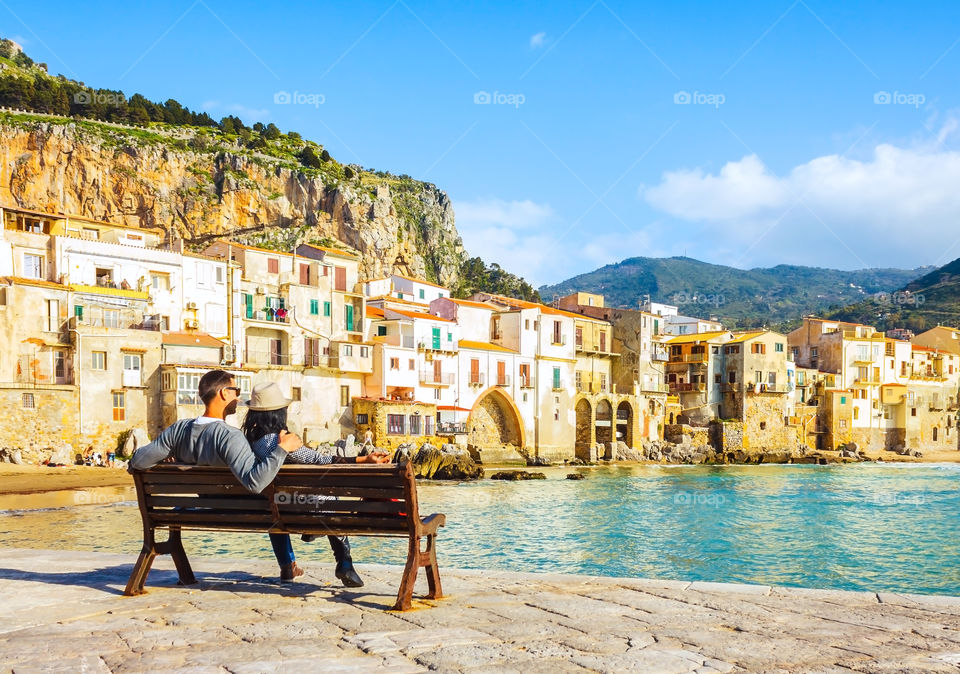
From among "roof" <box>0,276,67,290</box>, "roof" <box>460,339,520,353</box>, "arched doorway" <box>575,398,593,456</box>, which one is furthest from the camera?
"arched doorway" <box>575,398,593,456</box>

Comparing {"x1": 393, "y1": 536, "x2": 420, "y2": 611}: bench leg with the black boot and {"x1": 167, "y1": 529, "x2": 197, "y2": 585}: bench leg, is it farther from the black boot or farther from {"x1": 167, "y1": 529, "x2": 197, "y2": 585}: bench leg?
{"x1": 167, "y1": 529, "x2": 197, "y2": 585}: bench leg

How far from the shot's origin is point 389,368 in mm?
52594

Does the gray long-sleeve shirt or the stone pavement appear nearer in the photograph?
the stone pavement

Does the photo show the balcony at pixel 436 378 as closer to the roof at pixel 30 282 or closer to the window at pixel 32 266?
the roof at pixel 30 282

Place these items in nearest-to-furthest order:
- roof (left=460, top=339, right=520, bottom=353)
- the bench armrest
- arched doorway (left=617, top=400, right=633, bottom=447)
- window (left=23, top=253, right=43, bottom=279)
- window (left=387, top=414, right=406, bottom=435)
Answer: the bench armrest
window (left=23, top=253, right=43, bottom=279)
window (left=387, top=414, right=406, bottom=435)
roof (left=460, top=339, right=520, bottom=353)
arched doorway (left=617, top=400, right=633, bottom=447)

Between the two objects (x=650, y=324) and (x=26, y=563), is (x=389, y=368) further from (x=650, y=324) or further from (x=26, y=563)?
(x=26, y=563)

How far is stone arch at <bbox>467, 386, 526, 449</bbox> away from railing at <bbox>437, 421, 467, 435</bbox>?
12.2 ft

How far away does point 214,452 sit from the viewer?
688 cm

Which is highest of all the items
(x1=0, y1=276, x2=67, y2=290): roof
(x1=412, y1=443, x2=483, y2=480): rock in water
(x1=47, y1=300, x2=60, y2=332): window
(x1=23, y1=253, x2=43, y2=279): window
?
(x1=23, y1=253, x2=43, y2=279): window

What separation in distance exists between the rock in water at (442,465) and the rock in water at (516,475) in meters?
1.04

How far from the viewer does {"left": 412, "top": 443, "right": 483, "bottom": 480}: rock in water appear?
47.2 meters

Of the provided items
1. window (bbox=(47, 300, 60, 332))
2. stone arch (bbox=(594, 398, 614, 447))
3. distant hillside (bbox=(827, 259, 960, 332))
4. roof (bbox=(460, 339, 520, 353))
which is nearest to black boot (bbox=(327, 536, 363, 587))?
window (bbox=(47, 300, 60, 332))

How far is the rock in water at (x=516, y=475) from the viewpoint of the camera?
4819cm

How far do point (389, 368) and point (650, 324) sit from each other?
30.5m
